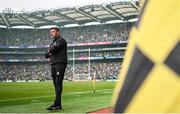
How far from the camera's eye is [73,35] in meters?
62.3

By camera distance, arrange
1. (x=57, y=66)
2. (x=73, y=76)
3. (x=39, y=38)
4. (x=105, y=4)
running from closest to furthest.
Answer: (x=57, y=66) < (x=105, y=4) < (x=73, y=76) < (x=39, y=38)

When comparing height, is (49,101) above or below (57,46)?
below

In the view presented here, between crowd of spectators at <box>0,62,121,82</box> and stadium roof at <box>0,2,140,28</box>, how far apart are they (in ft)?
21.6

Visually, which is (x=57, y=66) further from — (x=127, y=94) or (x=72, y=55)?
(x=72, y=55)

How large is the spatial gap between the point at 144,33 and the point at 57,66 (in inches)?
246

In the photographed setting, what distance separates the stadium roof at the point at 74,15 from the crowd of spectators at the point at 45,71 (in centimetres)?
660

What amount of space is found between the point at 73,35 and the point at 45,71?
24.1 ft

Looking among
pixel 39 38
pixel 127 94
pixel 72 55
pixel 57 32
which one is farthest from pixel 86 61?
pixel 127 94

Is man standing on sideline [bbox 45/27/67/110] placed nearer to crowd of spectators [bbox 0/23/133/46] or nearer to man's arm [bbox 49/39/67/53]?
man's arm [bbox 49/39/67/53]

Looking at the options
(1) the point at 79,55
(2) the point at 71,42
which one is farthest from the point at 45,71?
(2) the point at 71,42

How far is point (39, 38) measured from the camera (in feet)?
213

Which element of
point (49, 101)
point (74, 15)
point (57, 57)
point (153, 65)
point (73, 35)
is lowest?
point (73, 35)

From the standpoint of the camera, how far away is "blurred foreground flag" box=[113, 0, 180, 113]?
970 millimetres

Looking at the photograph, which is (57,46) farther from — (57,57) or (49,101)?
(49,101)
